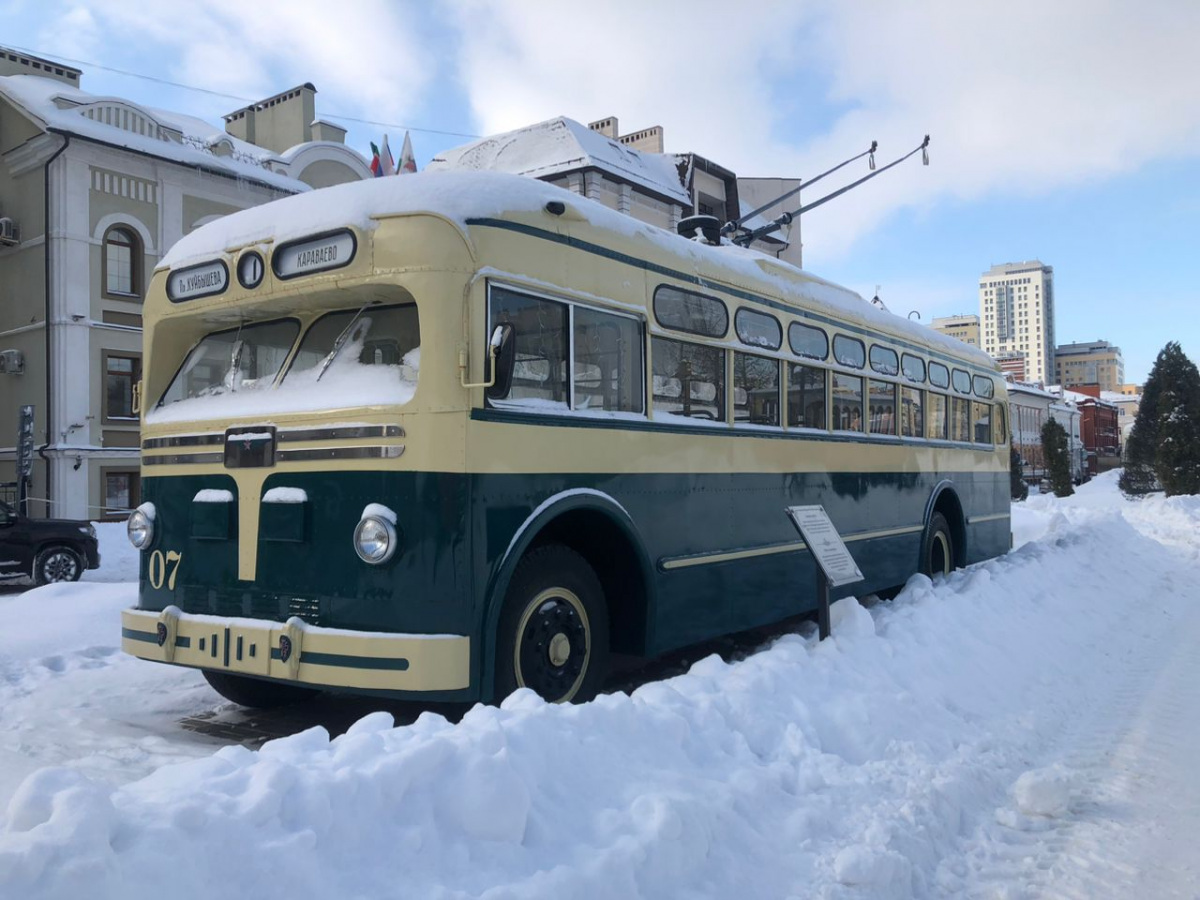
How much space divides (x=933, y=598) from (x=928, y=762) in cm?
354

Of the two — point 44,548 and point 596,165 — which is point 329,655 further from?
point 596,165

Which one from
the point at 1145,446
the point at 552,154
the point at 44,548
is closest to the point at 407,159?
the point at 44,548

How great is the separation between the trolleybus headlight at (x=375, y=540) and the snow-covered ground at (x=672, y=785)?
2.85 feet

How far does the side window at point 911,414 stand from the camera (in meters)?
9.79

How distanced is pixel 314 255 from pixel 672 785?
3.19 meters

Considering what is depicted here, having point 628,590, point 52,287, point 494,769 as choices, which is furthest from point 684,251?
point 52,287

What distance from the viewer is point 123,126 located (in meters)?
24.0

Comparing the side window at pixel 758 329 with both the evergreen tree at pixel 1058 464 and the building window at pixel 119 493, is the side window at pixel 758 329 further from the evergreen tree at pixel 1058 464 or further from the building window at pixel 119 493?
the evergreen tree at pixel 1058 464

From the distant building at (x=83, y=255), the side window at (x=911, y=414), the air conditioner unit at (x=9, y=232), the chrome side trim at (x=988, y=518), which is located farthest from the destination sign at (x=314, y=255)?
the air conditioner unit at (x=9, y=232)

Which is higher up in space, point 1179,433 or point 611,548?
point 1179,433

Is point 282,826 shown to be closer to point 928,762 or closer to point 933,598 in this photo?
point 928,762

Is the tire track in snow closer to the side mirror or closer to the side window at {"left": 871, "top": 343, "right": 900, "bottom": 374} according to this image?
the side mirror

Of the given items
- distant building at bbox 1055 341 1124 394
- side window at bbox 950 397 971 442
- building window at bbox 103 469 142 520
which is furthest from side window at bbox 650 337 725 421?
distant building at bbox 1055 341 1124 394

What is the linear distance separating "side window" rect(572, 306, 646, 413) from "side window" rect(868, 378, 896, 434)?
3751mm
